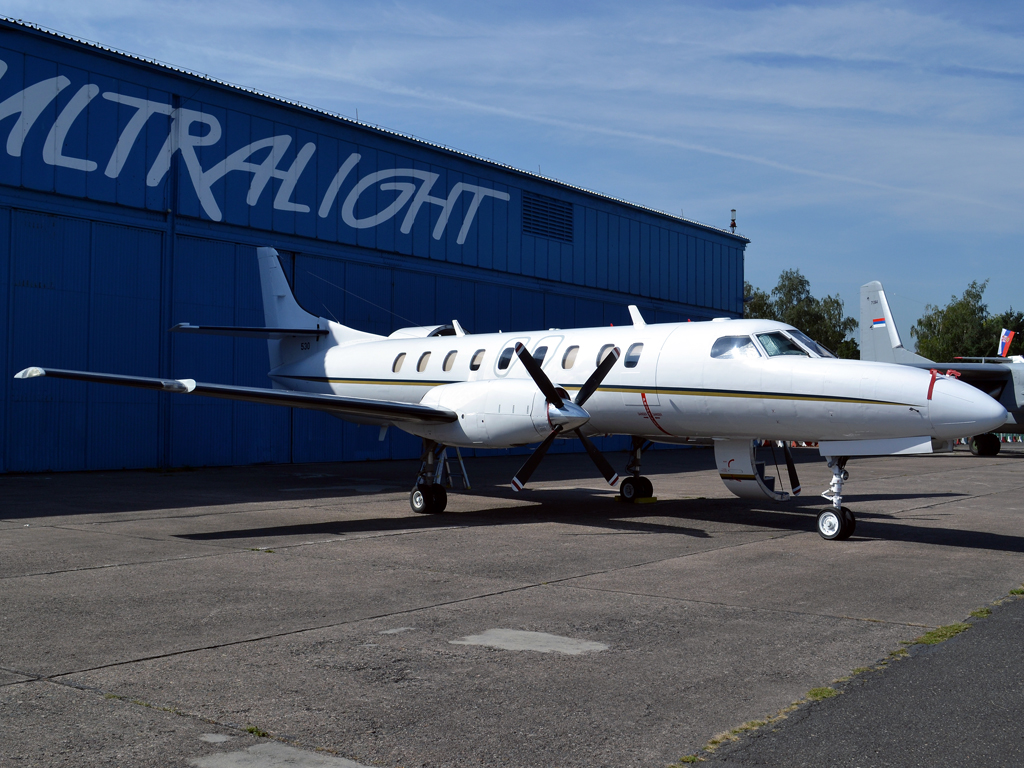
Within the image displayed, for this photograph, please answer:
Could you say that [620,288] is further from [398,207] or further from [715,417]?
[715,417]

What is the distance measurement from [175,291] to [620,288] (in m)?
19.8

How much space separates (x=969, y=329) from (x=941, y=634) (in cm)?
8727

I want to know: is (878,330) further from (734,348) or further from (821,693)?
(821,693)

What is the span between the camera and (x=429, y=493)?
49.3 ft

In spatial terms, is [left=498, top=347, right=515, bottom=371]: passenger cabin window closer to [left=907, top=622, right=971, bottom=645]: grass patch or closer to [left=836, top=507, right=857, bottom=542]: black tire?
[left=836, top=507, right=857, bottom=542]: black tire

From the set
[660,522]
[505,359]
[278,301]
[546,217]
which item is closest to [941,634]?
[660,522]

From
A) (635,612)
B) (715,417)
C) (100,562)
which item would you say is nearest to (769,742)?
(635,612)

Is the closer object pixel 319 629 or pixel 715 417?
pixel 319 629

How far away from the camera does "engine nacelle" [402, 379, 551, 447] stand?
13.3 meters

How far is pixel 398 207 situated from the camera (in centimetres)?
2927

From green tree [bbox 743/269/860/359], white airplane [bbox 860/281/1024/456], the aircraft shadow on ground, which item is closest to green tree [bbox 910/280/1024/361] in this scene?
green tree [bbox 743/269/860/359]

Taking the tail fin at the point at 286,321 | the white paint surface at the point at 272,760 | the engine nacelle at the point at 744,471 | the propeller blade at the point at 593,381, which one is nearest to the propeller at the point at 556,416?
the propeller blade at the point at 593,381

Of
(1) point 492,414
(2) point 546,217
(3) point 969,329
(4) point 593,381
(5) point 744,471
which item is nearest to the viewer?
(1) point 492,414

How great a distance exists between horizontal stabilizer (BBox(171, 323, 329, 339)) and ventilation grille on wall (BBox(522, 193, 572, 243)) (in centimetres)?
1470
